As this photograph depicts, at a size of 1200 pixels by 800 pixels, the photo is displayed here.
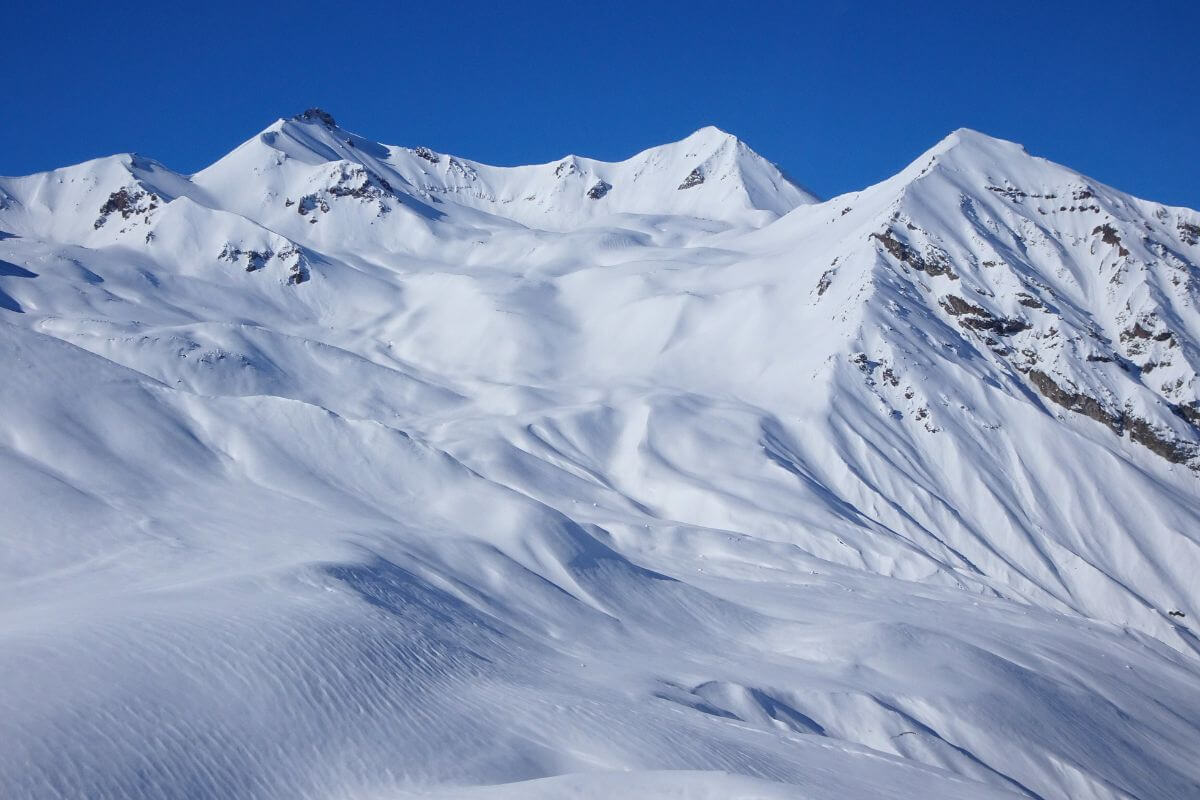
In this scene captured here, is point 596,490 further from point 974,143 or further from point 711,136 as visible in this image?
point 711,136

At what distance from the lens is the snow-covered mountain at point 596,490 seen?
17891mm

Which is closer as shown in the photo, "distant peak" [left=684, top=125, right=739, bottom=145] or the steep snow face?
the steep snow face

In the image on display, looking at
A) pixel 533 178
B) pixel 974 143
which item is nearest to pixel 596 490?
pixel 974 143

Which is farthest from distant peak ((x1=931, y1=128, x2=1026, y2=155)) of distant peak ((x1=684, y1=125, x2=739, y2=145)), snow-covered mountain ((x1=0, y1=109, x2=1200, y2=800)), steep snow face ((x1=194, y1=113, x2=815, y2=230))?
distant peak ((x1=684, y1=125, x2=739, y2=145))

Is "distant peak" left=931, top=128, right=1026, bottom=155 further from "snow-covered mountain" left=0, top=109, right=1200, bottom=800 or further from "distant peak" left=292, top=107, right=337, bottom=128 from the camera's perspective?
"distant peak" left=292, top=107, right=337, bottom=128

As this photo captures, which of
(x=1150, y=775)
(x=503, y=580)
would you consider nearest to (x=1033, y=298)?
(x=1150, y=775)

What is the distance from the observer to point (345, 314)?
104m

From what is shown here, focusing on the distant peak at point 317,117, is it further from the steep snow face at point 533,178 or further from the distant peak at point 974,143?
the distant peak at point 974,143

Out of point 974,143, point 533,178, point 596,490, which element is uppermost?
point 533,178

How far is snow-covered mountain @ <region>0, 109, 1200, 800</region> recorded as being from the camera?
58.7ft

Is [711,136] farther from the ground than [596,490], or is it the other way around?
[711,136]

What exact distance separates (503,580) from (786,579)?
59.2 ft

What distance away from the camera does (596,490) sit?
191 ft

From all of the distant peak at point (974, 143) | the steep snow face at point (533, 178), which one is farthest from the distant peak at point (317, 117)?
the distant peak at point (974, 143)
